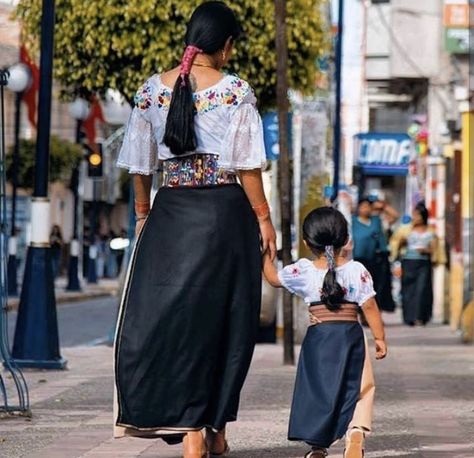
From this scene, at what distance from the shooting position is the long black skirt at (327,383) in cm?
834

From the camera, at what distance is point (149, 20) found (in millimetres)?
24172

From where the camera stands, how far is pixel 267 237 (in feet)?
27.2

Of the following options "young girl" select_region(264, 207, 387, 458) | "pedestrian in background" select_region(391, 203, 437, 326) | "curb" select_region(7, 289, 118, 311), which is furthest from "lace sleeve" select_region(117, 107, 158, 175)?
"curb" select_region(7, 289, 118, 311)

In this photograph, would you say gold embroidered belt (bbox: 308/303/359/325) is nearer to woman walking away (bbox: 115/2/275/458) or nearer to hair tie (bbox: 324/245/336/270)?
hair tie (bbox: 324/245/336/270)

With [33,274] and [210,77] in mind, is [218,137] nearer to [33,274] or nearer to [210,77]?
[210,77]

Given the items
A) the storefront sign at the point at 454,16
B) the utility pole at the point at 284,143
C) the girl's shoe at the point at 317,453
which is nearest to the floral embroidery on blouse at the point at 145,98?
the girl's shoe at the point at 317,453

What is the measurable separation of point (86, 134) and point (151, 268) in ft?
114

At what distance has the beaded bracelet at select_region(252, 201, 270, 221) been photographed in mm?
8219

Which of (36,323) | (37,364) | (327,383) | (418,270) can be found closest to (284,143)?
(36,323)

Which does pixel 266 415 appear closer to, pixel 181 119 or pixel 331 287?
pixel 331 287

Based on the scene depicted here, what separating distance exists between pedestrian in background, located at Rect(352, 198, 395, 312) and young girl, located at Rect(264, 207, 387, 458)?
14.5 meters

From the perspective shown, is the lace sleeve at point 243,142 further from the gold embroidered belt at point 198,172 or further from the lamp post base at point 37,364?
the lamp post base at point 37,364

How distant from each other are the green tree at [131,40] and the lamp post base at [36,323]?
350 inches

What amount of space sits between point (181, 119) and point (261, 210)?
0.55 metres
